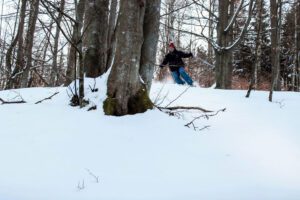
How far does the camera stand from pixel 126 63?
4.63 meters

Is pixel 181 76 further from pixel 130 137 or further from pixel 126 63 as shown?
pixel 130 137

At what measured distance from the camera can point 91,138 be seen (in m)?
3.97

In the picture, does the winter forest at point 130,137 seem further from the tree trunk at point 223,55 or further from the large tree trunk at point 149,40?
the tree trunk at point 223,55

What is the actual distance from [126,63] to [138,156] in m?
1.38

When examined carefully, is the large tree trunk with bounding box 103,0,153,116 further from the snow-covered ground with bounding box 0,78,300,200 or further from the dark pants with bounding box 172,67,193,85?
the dark pants with bounding box 172,67,193,85

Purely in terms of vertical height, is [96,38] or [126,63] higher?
[96,38]

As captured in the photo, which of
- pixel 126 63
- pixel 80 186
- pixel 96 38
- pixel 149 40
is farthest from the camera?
pixel 96 38

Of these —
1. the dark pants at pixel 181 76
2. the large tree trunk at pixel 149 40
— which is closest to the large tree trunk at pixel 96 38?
the large tree trunk at pixel 149 40

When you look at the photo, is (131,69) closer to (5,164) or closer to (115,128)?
(115,128)

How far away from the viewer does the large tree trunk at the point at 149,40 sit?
5.18 meters

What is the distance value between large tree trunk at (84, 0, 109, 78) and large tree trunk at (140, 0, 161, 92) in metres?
0.82

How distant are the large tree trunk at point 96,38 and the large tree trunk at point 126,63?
0.97 meters

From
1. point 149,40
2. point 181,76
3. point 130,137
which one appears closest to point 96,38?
point 149,40

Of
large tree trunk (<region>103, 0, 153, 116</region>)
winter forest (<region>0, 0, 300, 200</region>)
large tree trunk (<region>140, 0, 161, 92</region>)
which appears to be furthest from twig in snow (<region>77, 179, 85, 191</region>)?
large tree trunk (<region>140, 0, 161, 92</region>)
